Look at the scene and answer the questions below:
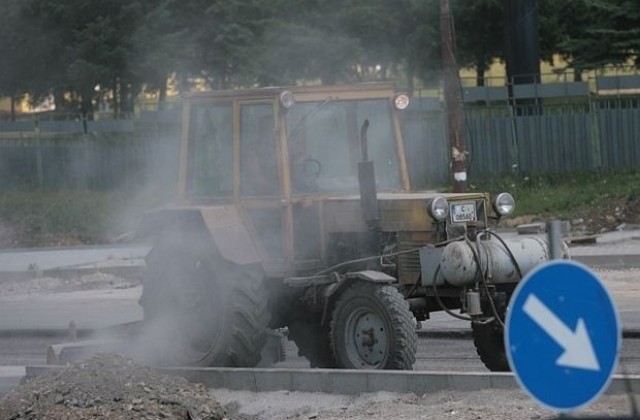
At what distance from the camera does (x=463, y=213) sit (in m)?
11.2

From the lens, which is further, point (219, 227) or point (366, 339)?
point (219, 227)

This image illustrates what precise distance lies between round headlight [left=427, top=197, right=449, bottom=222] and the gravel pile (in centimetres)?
243

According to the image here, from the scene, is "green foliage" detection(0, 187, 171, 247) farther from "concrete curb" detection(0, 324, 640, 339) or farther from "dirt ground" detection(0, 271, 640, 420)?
"dirt ground" detection(0, 271, 640, 420)

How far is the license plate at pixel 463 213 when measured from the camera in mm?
11148

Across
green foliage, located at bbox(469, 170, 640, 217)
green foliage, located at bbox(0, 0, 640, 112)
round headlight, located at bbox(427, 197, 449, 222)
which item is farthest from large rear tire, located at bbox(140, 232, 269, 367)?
green foliage, located at bbox(0, 0, 640, 112)

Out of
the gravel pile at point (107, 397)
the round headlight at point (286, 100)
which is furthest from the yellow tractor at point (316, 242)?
the gravel pile at point (107, 397)

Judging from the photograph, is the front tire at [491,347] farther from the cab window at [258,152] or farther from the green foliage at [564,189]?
the green foliage at [564,189]

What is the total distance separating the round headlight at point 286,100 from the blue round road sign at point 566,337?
650cm

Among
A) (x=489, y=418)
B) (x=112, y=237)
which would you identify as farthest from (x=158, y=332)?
(x=112, y=237)

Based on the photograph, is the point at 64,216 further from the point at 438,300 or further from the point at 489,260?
the point at 489,260

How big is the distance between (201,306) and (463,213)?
8.69 feet

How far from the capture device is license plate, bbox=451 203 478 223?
11.1 metres

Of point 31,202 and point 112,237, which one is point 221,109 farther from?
point 31,202

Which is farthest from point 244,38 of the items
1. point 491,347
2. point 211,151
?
point 491,347
